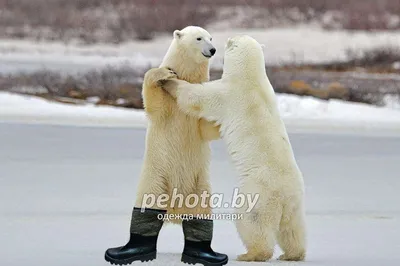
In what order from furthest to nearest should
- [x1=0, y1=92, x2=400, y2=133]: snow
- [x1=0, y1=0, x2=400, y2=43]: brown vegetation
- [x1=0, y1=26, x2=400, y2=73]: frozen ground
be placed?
[x1=0, y1=0, x2=400, y2=43]: brown vegetation
[x1=0, y1=26, x2=400, y2=73]: frozen ground
[x1=0, y1=92, x2=400, y2=133]: snow

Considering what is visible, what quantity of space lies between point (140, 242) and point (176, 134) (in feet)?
1.46

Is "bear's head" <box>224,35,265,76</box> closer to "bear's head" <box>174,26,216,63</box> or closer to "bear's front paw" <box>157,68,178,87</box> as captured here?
"bear's head" <box>174,26,216,63</box>

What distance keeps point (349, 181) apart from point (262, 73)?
2.53 metres

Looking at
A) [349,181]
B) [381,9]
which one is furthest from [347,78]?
[349,181]

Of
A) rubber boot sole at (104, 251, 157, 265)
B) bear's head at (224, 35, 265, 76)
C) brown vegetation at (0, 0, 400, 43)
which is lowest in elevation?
rubber boot sole at (104, 251, 157, 265)

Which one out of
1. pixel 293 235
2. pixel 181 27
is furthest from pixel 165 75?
pixel 181 27

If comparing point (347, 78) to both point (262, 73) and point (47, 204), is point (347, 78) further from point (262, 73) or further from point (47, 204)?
point (262, 73)

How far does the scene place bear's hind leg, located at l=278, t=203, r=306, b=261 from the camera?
3633 mm

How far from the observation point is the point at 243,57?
3.64 m

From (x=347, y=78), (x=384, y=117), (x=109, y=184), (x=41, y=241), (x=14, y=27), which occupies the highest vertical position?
(x=14, y=27)

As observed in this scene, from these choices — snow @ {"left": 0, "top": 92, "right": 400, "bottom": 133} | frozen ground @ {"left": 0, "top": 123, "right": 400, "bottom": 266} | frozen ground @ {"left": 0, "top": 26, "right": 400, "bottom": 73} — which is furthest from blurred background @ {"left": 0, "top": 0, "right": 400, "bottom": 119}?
frozen ground @ {"left": 0, "top": 123, "right": 400, "bottom": 266}

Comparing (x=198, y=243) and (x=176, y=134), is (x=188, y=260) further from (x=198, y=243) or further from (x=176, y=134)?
(x=176, y=134)

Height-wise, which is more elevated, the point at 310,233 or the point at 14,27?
the point at 14,27

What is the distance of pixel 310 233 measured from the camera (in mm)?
4477
